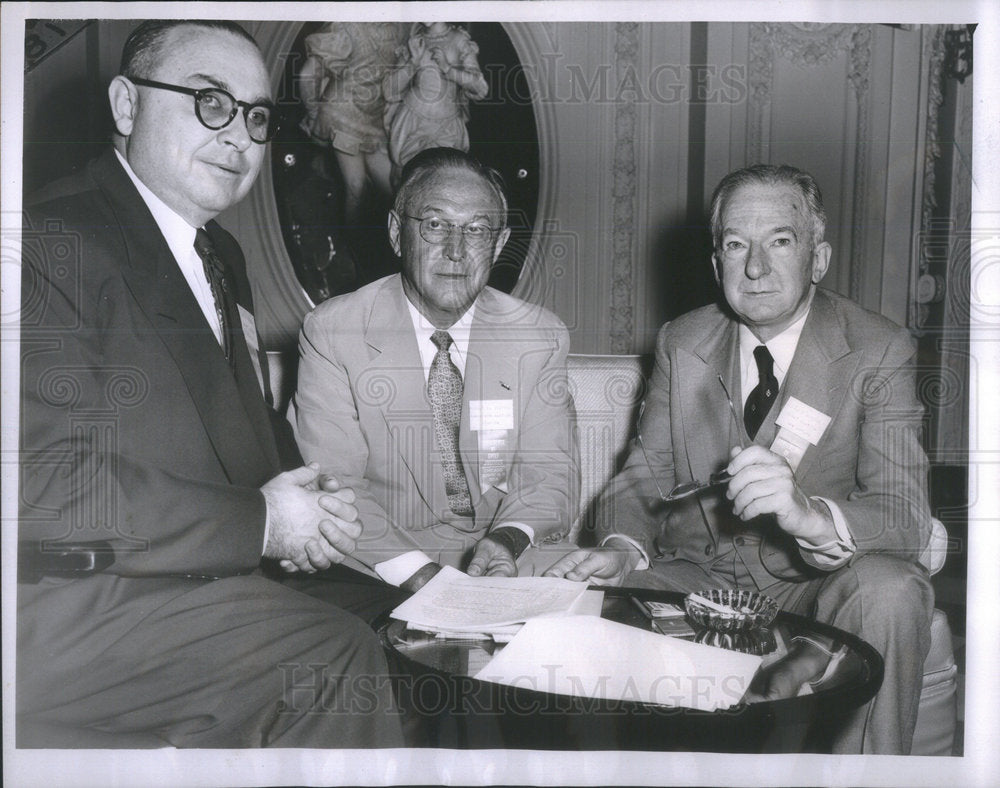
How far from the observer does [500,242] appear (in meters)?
2.12

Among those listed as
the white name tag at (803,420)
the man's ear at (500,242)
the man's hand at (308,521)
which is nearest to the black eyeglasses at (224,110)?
the man's ear at (500,242)

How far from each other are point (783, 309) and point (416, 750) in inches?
54.1

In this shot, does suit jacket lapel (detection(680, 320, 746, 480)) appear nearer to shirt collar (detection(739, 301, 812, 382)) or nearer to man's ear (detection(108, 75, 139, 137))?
shirt collar (detection(739, 301, 812, 382))

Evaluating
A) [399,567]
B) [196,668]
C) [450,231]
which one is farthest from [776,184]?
[196,668]

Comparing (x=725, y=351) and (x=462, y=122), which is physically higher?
(x=462, y=122)

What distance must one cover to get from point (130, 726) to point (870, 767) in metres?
1.74

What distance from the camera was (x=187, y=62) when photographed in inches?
80.0

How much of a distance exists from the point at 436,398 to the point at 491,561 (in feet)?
1.36

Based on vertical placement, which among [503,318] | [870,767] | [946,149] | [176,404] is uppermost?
[946,149]

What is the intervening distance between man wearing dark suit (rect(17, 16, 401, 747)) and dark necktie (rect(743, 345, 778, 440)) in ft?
3.23

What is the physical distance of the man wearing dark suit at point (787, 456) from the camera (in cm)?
203

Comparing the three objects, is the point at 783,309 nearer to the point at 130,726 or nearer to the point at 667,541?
the point at 667,541

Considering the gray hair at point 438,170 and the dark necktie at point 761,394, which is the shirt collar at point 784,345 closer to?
the dark necktie at point 761,394

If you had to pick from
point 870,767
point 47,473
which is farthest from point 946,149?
point 47,473
